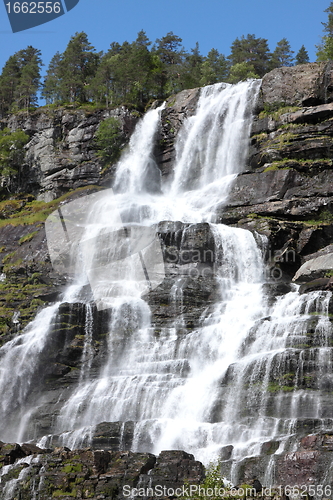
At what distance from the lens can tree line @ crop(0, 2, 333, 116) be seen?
188 feet

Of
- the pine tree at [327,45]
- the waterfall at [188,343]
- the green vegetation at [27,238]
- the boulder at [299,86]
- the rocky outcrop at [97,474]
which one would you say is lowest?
the rocky outcrop at [97,474]

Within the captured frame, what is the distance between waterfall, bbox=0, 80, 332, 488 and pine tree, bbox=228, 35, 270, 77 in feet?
83.1

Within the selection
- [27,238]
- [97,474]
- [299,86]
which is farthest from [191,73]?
[97,474]

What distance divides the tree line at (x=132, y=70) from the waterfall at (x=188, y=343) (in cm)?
1632

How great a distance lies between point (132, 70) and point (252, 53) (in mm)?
19048

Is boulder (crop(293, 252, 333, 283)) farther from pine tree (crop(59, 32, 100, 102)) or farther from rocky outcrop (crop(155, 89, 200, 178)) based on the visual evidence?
pine tree (crop(59, 32, 100, 102))

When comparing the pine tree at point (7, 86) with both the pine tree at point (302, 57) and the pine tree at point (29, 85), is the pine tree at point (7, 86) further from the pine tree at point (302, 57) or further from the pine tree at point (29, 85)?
the pine tree at point (302, 57)

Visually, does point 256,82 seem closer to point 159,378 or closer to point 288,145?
point 288,145

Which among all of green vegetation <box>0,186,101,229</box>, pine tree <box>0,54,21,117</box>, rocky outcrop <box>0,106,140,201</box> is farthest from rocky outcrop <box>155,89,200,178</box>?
pine tree <box>0,54,21,117</box>

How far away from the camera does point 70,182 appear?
52.2 meters

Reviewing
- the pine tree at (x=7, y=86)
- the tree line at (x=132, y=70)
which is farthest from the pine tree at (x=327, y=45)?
the pine tree at (x=7, y=86)

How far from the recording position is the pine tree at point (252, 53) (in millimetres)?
66688

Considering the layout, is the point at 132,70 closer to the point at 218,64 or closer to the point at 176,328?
the point at 218,64

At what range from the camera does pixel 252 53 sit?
6762 centimetres
